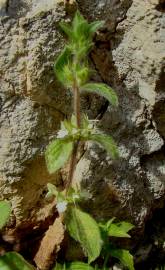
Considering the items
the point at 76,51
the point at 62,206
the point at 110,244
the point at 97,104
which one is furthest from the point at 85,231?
the point at 76,51

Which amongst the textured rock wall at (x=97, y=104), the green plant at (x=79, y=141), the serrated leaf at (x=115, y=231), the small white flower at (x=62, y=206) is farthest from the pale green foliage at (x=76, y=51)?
the serrated leaf at (x=115, y=231)

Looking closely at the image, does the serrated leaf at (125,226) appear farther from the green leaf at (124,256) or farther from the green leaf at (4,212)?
the green leaf at (4,212)

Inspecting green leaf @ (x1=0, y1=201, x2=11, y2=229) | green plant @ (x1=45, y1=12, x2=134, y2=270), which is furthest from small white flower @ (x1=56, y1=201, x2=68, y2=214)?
green leaf @ (x1=0, y1=201, x2=11, y2=229)

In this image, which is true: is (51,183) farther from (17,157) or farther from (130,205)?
(130,205)

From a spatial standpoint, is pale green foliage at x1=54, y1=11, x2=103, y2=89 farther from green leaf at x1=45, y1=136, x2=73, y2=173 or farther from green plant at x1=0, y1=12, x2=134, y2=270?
green leaf at x1=45, y1=136, x2=73, y2=173

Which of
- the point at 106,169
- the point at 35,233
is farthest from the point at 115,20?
the point at 35,233

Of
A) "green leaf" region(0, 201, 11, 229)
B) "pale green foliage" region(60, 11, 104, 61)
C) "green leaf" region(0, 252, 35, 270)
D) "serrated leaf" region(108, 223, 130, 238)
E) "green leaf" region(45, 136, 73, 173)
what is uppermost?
"pale green foliage" region(60, 11, 104, 61)

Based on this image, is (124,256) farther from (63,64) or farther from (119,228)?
(63,64)
